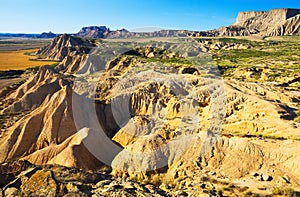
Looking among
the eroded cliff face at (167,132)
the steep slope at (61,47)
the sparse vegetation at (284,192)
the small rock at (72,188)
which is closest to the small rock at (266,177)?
the eroded cliff face at (167,132)

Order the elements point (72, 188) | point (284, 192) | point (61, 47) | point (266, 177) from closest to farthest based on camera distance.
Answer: point (72, 188) → point (284, 192) → point (266, 177) → point (61, 47)

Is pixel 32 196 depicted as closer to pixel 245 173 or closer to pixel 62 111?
pixel 245 173

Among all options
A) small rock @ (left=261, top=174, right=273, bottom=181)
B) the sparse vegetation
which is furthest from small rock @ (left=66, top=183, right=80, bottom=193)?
small rock @ (left=261, top=174, right=273, bottom=181)

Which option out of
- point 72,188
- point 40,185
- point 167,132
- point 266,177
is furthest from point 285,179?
point 40,185

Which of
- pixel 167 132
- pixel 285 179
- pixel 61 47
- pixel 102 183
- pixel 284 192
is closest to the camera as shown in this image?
pixel 102 183

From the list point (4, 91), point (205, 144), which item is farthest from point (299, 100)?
point (4, 91)

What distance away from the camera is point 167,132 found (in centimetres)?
2680

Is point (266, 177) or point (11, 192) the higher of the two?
point (11, 192)

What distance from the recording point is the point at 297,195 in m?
15.9

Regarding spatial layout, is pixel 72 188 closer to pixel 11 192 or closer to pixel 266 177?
pixel 11 192

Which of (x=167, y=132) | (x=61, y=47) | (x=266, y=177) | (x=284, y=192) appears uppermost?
(x=61, y=47)

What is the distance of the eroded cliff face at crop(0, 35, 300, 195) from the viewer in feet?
66.0

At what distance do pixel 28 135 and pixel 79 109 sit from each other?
6.12 metres

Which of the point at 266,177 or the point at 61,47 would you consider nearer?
the point at 266,177
